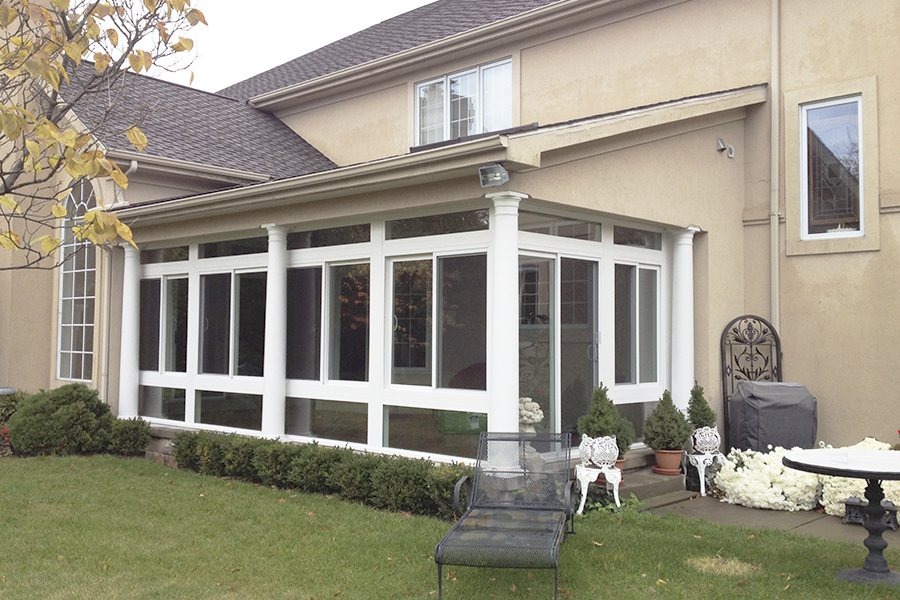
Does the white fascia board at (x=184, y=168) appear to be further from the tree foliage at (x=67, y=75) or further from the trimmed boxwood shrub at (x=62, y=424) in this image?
the tree foliage at (x=67, y=75)

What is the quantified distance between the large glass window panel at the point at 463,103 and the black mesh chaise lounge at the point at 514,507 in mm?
7452

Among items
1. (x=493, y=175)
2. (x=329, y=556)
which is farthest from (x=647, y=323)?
(x=329, y=556)

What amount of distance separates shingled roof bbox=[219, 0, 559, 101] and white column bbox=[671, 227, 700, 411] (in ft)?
15.3

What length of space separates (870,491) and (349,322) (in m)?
5.60

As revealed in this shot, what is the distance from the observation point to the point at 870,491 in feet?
19.4

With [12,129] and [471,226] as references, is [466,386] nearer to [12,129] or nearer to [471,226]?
[471,226]

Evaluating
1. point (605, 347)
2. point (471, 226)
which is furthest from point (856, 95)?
point (471, 226)

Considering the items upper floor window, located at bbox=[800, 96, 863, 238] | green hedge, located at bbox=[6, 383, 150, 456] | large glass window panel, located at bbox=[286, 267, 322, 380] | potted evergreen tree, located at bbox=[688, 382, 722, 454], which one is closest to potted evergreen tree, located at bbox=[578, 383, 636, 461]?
potted evergreen tree, located at bbox=[688, 382, 722, 454]

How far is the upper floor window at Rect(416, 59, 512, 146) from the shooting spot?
42.9 feet

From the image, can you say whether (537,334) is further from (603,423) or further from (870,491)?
(870,491)

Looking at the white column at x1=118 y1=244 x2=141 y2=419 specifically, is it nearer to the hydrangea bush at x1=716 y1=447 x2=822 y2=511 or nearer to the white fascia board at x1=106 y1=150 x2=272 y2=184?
the white fascia board at x1=106 y1=150 x2=272 y2=184

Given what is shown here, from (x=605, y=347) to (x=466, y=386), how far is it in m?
1.75

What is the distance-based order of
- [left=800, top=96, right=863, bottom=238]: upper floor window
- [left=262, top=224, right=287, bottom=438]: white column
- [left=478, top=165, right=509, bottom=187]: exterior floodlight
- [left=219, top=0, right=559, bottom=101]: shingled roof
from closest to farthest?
1. [left=478, top=165, right=509, bottom=187]: exterior floodlight
2. [left=800, top=96, right=863, bottom=238]: upper floor window
3. [left=262, top=224, right=287, bottom=438]: white column
4. [left=219, top=0, right=559, bottom=101]: shingled roof

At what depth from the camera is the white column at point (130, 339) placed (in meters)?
12.0
